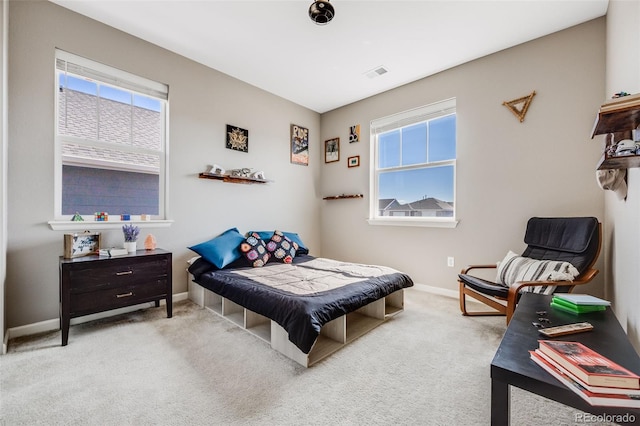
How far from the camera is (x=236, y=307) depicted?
9.14 ft

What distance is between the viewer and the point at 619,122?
112cm

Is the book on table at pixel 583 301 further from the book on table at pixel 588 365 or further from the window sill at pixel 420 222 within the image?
the window sill at pixel 420 222

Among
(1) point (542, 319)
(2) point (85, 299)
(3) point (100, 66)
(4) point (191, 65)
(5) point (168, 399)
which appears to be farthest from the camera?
(4) point (191, 65)

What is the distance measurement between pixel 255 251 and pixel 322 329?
134 centimetres

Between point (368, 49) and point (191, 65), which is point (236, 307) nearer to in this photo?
point (191, 65)

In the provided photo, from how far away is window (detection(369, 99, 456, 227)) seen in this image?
11.2 ft

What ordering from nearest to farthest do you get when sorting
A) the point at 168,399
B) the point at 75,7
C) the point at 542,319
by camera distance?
the point at 542,319, the point at 168,399, the point at 75,7

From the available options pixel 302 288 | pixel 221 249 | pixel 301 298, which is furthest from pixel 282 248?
pixel 301 298

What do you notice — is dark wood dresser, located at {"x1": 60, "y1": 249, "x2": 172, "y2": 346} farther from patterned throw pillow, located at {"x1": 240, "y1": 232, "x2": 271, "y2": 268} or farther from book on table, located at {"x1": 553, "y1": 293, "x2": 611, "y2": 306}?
book on table, located at {"x1": 553, "y1": 293, "x2": 611, "y2": 306}

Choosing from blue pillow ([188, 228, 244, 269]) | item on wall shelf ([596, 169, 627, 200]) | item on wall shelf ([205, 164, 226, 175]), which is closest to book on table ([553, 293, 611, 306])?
item on wall shelf ([596, 169, 627, 200])

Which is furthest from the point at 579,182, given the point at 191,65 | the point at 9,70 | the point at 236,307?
the point at 9,70

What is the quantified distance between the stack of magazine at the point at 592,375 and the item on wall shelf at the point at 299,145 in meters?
3.93

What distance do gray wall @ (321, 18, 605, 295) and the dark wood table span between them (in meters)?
1.75

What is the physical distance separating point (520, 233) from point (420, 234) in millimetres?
1085
